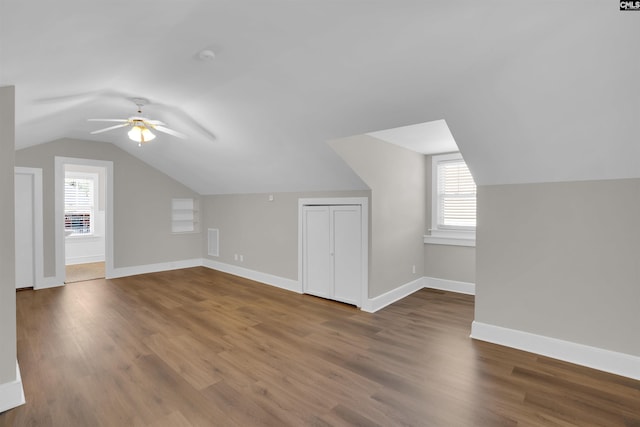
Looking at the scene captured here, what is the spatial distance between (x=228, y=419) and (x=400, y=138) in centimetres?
390

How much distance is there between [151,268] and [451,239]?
6328 mm

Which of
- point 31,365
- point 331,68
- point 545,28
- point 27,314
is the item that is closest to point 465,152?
point 545,28

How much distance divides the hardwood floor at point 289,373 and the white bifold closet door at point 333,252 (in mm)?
482

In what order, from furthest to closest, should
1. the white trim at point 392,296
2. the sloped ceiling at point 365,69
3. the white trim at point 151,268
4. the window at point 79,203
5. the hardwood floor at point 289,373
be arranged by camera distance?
the window at point 79,203
the white trim at point 151,268
the white trim at point 392,296
the hardwood floor at point 289,373
the sloped ceiling at point 365,69

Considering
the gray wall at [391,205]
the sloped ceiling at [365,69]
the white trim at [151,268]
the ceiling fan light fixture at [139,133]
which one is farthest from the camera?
the white trim at [151,268]

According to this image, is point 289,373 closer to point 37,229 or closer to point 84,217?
point 37,229

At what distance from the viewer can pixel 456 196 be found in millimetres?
5492

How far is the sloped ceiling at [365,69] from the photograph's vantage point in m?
1.79

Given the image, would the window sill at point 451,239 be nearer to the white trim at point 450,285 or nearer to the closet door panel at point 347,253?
the white trim at point 450,285

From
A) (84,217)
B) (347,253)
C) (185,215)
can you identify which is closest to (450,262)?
(347,253)

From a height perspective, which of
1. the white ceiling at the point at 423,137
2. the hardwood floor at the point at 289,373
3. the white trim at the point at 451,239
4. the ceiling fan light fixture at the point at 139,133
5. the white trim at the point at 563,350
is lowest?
the hardwood floor at the point at 289,373

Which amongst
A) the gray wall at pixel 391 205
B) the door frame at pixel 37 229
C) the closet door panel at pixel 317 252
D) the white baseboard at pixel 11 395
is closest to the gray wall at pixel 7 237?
the white baseboard at pixel 11 395

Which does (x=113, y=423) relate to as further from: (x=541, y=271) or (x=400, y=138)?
(x=400, y=138)

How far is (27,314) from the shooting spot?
4.23m
